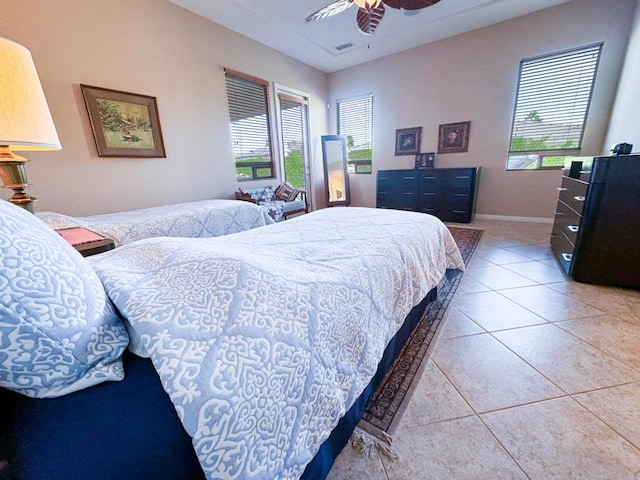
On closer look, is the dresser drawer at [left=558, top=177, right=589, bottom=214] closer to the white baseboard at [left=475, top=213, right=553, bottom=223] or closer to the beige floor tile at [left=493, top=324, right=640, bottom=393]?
the beige floor tile at [left=493, top=324, right=640, bottom=393]

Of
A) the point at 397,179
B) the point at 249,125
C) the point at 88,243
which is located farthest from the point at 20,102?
the point at 397,179

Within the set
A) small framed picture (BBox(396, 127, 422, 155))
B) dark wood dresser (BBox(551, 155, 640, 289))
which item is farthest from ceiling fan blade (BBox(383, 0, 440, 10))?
small framed picture (BBox(396, 127, 422, 155))

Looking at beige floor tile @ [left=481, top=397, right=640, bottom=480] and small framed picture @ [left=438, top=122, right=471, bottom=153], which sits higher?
small framed picture @ [left=438, top=122, right=471, bottom=153]

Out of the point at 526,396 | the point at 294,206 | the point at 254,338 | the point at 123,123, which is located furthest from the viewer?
the point at 294,206

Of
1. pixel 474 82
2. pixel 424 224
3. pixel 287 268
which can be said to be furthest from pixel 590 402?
pixel 474 82

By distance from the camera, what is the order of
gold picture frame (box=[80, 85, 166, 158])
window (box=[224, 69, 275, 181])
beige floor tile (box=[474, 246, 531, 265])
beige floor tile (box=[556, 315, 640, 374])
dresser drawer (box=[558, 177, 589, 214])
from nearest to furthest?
1. beige floor tile (box=[556, 315, 640, 374])
2. dresser drawer (box=[558, 177, 589, 214])
3. gold picture frame (box=[80, 85, 166, 158])
4. beige floor tile (box=[474, 246, 531, 265])
5. window (box=[224, 69, 275, 181])

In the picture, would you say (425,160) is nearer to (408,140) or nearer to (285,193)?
(408,140)

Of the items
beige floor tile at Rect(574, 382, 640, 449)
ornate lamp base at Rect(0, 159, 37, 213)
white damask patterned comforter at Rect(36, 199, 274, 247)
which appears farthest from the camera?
white damask patterned comforter at Rect(36, 199, 274, 247)

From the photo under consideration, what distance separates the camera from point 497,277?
2277 mm

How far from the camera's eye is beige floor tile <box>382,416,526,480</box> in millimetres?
855

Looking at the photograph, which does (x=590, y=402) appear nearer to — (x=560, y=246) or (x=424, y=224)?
(x=424, y=224)

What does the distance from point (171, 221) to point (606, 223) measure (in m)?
3.46

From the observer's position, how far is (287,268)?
825 mm

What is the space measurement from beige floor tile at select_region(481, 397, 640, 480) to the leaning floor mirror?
15.3 feet
